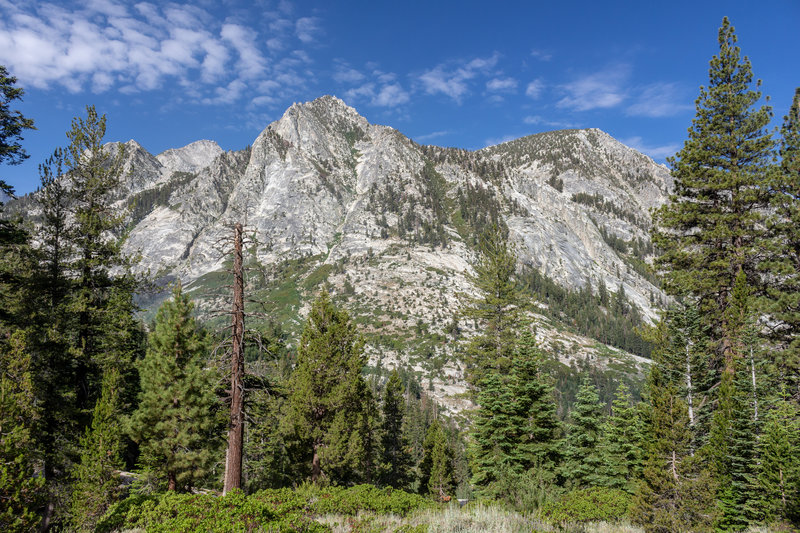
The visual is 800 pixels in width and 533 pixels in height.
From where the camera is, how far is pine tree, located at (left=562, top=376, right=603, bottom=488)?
69.2 feet

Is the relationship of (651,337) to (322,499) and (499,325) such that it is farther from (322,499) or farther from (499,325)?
(322,499)

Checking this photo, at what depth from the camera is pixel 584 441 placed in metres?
22.4

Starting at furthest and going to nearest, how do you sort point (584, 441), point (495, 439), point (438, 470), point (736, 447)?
point (438, 470) < point (584, 441) < point (495, 439) < point (736, 447)

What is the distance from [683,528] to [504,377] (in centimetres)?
1053

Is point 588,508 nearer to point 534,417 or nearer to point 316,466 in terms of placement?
point 534,417

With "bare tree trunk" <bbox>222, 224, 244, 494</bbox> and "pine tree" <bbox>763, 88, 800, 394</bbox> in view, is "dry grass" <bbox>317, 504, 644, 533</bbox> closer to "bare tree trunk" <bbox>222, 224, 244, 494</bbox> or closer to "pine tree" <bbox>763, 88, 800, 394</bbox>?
"bare tree trunk" <bbox>222, 224, 244, 494</bbox>

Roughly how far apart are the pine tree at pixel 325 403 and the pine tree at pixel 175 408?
7.46 metres

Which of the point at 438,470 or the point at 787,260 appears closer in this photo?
the point at 787,260

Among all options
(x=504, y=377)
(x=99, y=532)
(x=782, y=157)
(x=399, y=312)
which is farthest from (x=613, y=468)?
(x=399, y=312)

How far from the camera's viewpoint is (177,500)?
9.91 meters

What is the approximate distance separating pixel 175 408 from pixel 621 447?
71.4 feet

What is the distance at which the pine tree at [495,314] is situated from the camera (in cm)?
2673

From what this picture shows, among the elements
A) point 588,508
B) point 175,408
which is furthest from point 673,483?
point 175,408

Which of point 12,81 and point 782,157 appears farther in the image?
point 782,157
